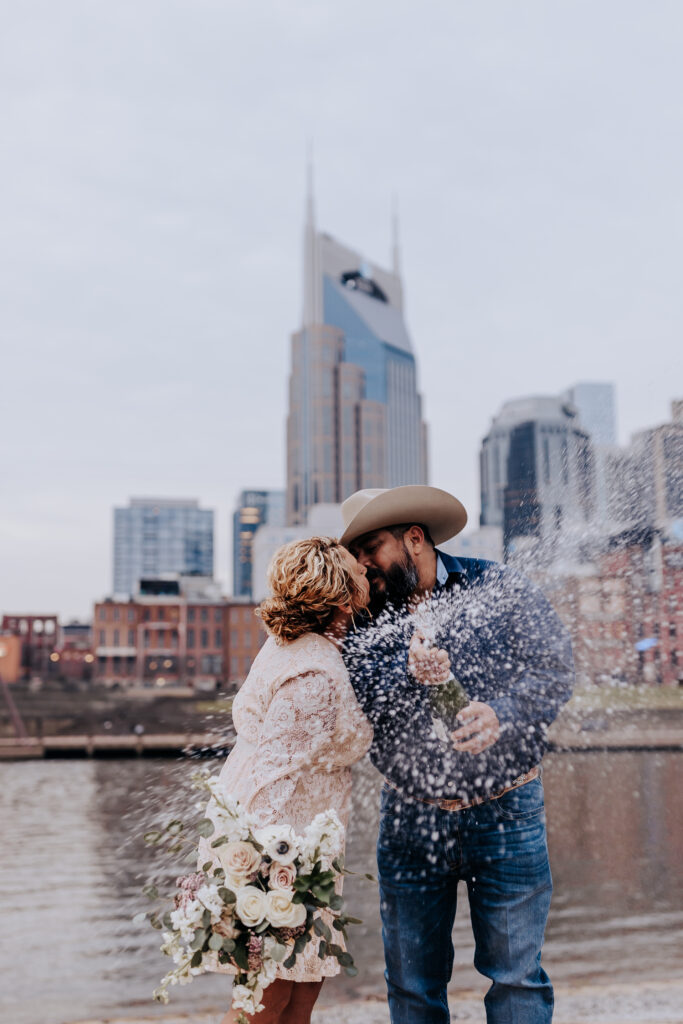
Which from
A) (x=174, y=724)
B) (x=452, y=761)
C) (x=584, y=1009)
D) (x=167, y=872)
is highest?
(x=452, y=761)

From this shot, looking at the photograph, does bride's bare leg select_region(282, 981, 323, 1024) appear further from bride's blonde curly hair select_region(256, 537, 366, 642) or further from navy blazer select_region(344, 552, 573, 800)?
bride's blonde curly hair select_region(256, 537, 366, 642)

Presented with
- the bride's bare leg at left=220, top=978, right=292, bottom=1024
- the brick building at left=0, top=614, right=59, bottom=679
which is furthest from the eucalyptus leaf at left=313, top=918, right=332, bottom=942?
the brick building at left=0, top=614, right=59, bottom=679

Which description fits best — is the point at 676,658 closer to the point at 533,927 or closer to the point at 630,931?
the point at 630,931

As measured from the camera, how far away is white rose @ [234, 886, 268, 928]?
2088 millimetres

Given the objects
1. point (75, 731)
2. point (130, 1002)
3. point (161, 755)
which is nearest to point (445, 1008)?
point (130, 1002)

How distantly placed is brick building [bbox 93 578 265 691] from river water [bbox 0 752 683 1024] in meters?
59.9

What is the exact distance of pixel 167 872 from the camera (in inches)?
625

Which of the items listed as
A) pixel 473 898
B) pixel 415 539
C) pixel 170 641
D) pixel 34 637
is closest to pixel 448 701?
pixel 415 539

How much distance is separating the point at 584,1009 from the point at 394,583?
2.58 meters

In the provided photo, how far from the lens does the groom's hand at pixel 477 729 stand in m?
2.29

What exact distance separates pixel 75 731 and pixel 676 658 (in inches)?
2301

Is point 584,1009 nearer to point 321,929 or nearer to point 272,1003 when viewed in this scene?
point 272,1003

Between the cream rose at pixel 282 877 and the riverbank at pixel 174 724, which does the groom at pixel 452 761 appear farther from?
the cream rose at pixel 282 877

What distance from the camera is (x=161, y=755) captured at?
46406 millimetres
